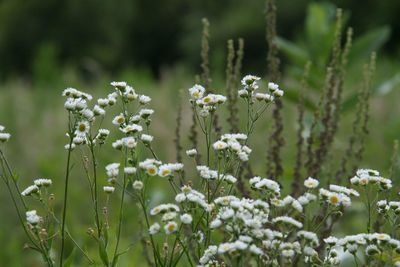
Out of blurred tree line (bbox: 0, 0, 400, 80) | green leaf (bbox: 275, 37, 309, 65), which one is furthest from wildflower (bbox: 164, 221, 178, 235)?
blurred tree line (bbox: 0, 0, 400, 80)

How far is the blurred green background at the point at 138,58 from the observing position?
195 inches

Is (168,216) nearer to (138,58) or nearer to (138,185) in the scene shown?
(138,185)

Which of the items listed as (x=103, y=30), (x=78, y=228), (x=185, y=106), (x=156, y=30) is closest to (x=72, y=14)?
(x=103, y=30)

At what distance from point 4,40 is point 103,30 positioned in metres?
2.74

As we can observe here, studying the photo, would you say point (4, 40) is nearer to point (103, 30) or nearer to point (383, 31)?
point (103, 30)

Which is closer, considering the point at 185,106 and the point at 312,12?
the point at 312,12

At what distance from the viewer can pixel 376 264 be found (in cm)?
235

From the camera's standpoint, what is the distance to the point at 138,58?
24375 mm

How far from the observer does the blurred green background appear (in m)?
4.95

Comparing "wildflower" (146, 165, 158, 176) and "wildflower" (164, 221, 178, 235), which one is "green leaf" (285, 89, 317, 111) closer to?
"wildflower" (146, 165, 158, 176)

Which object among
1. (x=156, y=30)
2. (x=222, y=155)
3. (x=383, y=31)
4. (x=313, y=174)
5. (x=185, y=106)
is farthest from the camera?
(x=156, y=30)

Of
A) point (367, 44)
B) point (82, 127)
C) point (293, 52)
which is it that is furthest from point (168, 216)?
point (367, 44)

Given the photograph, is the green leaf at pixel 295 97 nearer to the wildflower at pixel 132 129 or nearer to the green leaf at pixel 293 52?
the green leaf at pixel 293 52

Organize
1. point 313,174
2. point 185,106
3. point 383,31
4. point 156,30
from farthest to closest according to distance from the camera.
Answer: point 156,30
point 185,106
point 383,31
point 313,174
